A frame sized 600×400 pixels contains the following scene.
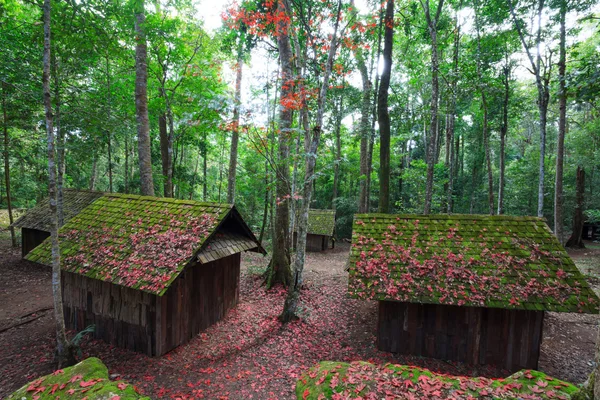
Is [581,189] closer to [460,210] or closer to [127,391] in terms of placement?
[460,210]

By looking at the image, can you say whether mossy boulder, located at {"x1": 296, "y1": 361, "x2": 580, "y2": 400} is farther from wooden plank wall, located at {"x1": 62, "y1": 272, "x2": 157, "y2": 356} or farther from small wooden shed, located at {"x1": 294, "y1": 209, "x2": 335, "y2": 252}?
small wooden shed, located at {"x1": 294, "y1": 209, "x2": 335, "y2": 252}

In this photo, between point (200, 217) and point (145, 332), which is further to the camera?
point (200, 217)

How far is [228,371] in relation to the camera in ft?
20.7

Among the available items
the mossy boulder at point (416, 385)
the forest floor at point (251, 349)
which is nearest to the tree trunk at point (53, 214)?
the forest floor at point (251, 349)

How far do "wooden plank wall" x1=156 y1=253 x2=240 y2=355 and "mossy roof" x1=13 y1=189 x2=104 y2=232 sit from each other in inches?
389

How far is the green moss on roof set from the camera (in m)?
6.64

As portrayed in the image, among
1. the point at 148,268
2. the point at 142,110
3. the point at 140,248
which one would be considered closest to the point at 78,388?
the point at 148,268

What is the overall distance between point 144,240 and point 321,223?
49.9 ft

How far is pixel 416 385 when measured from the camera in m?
3.28

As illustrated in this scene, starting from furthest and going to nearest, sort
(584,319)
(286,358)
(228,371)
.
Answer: (584,319) < (286,358) < (228,371)

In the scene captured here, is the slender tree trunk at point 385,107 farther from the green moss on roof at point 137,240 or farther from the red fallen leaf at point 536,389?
the red fallen leaf at point 536,389

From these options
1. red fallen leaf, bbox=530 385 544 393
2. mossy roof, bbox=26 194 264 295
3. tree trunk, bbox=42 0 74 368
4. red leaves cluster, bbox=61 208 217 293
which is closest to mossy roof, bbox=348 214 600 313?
red fallen leaf, bbox=530 385 544 393

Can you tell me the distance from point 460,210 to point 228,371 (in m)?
25.4

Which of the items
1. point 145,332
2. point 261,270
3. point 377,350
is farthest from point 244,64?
point 377,350
